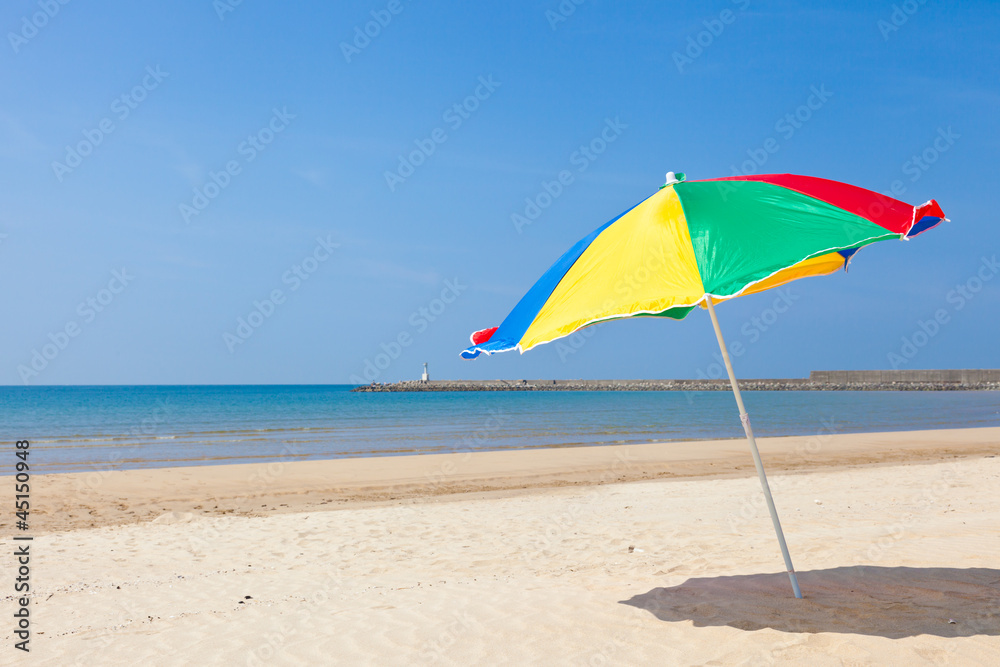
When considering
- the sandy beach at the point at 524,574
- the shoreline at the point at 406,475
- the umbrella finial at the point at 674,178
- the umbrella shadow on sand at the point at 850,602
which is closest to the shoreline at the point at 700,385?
the shoreline at the point at 406,475

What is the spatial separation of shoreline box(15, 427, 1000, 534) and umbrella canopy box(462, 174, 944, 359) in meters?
7.90

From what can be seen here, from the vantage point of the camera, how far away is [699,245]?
3.74 metres

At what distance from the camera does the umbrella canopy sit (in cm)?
354

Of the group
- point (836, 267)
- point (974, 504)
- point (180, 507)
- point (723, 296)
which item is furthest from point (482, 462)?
point (723, 296)

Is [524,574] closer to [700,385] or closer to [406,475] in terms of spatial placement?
[406,475]

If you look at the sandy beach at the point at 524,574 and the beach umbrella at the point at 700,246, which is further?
the sandy beach at the point at 524,574

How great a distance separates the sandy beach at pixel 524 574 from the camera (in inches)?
161

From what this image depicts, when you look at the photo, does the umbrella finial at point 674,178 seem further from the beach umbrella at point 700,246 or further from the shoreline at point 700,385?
the shoreline at point 700,385

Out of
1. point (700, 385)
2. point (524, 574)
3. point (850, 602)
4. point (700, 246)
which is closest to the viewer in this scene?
point (700, 246)

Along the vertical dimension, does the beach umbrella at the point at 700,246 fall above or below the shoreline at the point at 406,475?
below

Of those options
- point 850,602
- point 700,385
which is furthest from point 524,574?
point 700,385

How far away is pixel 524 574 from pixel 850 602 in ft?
8.60

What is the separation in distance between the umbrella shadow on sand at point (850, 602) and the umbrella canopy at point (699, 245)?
212cm

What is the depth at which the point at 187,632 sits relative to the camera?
15.2 feet
